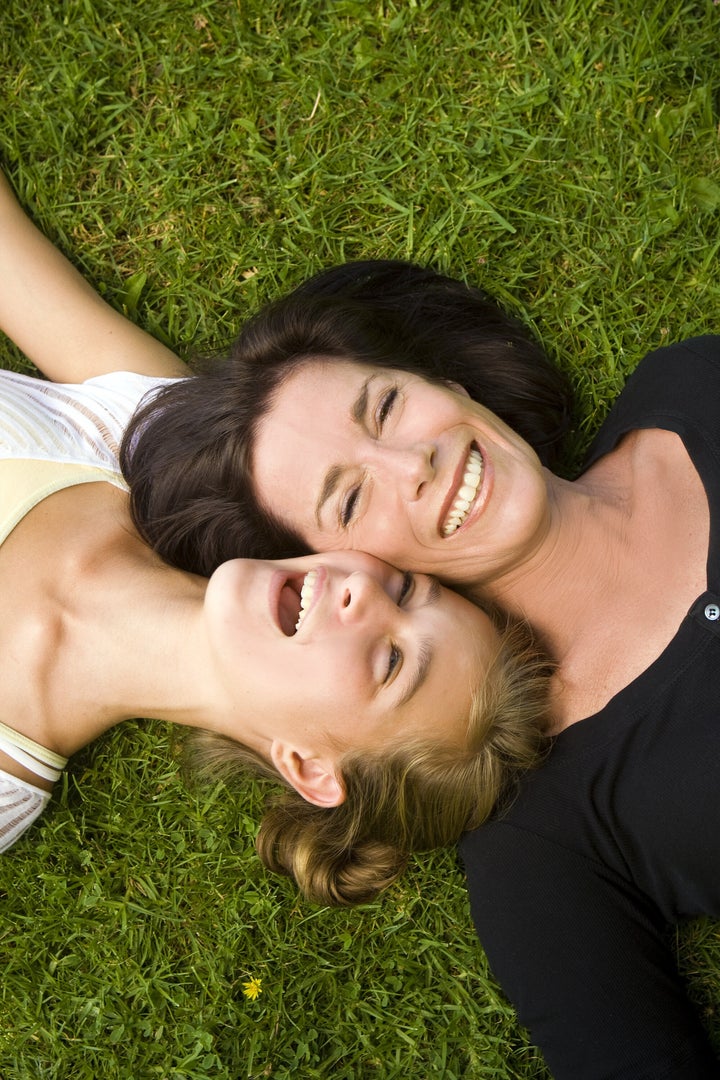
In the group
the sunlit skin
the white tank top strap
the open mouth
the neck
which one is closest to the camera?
the open mouth

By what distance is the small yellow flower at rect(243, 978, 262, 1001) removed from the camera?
383 cm

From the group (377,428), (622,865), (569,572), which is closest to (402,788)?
(622,865)

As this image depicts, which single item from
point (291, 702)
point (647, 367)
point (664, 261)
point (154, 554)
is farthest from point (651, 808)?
point (664, 261)

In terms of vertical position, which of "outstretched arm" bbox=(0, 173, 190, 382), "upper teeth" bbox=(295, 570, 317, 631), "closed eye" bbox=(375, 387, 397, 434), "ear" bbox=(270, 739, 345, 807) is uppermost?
"outstretched arm" bbox=(0, 173, 190, 382)

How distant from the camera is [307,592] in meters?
2.94

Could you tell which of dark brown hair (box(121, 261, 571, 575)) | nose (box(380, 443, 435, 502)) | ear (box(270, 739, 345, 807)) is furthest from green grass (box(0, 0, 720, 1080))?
nose (box(380, 443, 435, 502))

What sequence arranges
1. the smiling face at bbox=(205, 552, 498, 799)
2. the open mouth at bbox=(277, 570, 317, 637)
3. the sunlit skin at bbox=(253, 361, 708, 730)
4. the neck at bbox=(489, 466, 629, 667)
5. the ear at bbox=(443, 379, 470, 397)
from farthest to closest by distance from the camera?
the ear at bbox=(443, 379, 470, 397), the neck at bbox=(489, 466, 629, 667), the sunlit skin at bbox=(253, 361, 708, 730), the open mouth at bbox=(277, 570, 317, 637), the smiling face at bbox=(205, 552, 498, 799)

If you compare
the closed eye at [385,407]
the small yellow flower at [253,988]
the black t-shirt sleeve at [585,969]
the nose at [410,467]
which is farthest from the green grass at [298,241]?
the nose at [410,467]

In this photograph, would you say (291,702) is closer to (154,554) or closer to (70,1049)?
(154,554)

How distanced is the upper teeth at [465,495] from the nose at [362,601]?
13.7 inches

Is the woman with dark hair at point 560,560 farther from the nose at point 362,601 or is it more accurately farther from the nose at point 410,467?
the nose at point 362,601

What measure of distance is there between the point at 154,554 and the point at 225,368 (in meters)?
0.78

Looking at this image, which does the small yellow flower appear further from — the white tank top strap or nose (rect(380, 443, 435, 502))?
nose (rect(380, 443, 435, 502))

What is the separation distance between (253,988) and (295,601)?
5.93 ft
